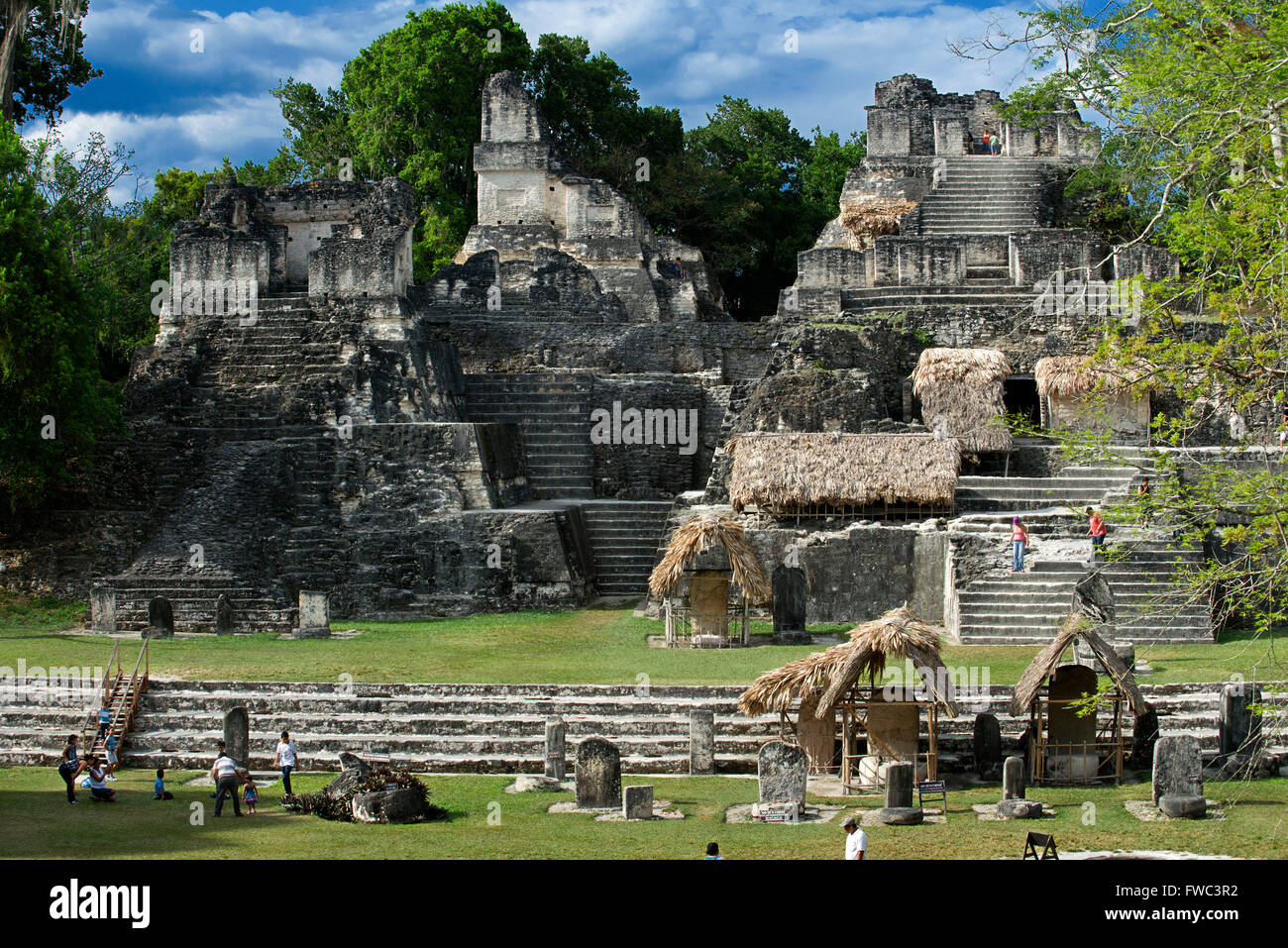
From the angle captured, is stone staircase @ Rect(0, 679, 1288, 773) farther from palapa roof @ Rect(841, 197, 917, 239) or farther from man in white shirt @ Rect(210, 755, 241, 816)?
palapa roof @ Rect(841, 197, 917, 239)

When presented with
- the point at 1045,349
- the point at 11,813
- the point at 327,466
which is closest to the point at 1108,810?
the point at 11,813

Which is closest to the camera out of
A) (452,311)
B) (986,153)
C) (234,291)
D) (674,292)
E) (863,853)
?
(863,853)

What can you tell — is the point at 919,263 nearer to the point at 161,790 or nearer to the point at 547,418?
the point at 547,418

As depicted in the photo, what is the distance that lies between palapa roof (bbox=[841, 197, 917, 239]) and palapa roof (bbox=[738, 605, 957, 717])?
67.4ft

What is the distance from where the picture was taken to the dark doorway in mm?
26609

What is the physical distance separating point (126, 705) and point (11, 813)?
279 cm

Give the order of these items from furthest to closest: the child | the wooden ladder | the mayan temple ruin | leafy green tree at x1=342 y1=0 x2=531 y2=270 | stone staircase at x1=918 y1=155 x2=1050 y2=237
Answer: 1. leafy green tree at x1=342 y1=0 x2=531 y2=270
2. stone staircase at x1=918 y1=155 x2=1050 y2=237
3. the mayan temple ruin
4. the wooden ladder
5. the child

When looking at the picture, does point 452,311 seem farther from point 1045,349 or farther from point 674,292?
point 1045,349

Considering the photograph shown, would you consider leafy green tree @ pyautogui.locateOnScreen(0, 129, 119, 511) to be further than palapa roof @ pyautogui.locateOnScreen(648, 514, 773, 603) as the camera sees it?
Yes

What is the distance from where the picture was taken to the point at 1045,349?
2688cm

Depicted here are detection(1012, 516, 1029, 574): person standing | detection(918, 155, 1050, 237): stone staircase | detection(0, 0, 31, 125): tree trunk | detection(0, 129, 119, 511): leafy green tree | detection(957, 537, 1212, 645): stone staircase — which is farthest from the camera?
detection(918, 155, 1050, 237): stone staircase

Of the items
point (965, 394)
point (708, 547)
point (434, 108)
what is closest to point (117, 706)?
point (708, 547)

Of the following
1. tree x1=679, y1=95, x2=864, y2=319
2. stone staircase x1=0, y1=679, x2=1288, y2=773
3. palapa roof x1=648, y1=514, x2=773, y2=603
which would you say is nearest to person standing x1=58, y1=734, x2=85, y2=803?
stone staircase x1=0, y1=679, x2=1288, y2=773

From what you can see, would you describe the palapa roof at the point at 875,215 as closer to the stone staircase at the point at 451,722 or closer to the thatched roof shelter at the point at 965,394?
the thatched roof shelter at the point at 965,394
